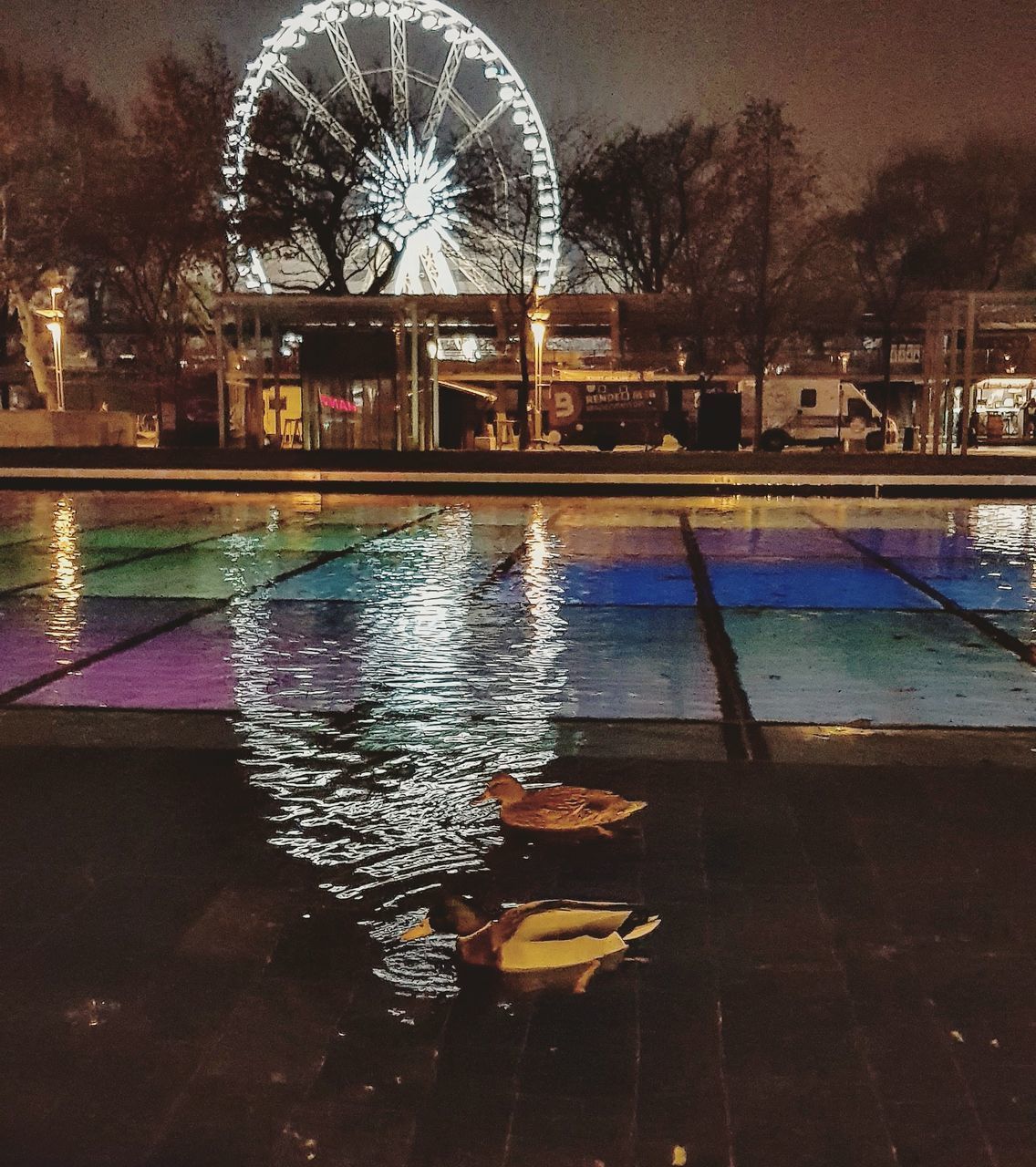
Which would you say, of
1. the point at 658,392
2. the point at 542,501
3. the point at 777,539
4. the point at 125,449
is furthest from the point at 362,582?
the point at 658,392

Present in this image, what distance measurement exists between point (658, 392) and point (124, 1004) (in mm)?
38496

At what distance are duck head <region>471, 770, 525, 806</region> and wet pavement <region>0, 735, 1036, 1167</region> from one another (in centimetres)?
40

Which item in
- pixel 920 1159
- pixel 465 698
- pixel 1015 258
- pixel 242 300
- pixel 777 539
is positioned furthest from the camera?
pixel 1015 258

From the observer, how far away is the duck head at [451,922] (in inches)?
138

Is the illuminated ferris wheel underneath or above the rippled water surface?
above

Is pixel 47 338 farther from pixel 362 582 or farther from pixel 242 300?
pixel 362 582

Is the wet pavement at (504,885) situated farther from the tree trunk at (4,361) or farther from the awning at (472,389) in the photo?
the tree trunk at (4,361)

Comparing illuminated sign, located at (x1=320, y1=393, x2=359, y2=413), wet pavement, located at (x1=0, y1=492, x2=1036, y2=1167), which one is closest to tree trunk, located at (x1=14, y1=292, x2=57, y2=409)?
illuminated sign, located at (x1=320, y1=393, x2=359, y2=413)

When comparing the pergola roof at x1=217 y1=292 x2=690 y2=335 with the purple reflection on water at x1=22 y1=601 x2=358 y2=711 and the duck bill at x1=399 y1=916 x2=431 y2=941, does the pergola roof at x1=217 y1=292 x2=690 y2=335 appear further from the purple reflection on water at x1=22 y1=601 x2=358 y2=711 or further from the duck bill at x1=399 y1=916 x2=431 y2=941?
the duck bill at x1=399 y1=916 x2=431 y2=941

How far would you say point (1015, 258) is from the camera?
165 ft

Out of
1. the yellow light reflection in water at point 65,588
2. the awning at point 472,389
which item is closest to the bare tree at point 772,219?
the awning at point 472,389

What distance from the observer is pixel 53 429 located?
30000mm

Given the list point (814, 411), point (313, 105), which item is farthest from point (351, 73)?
point (814, 411)

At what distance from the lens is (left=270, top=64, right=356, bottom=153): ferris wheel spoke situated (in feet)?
112
